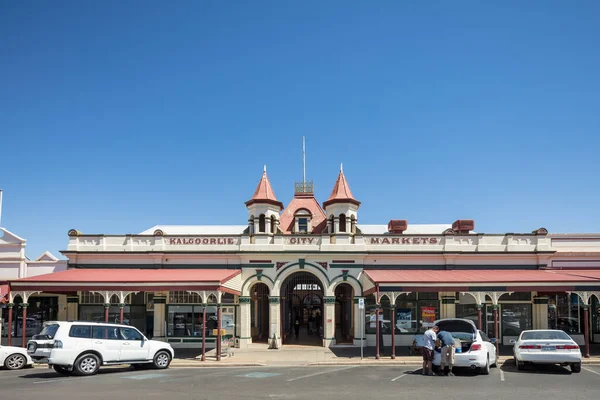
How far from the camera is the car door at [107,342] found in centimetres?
1712

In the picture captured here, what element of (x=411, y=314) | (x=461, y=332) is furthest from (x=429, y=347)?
(x=411, y=314)

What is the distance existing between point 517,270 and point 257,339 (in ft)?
44.3

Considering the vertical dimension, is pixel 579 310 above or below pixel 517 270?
below

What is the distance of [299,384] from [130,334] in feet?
20.6

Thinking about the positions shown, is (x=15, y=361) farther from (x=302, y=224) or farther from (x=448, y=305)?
(x=448, y=305)

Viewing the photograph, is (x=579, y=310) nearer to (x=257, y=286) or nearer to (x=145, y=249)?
(x=257, y=286)

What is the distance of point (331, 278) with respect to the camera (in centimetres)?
2694

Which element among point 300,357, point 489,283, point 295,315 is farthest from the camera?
point 295,315

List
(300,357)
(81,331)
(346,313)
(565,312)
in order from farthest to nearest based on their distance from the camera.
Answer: (346,313), (565,312), (300,357), (81,331)

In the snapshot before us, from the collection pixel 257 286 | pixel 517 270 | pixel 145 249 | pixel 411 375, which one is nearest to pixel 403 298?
pixel 517 270

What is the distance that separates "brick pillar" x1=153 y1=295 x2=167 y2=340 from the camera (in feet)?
87.2

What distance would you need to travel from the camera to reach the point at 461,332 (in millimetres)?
17969

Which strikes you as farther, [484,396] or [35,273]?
[35,273]

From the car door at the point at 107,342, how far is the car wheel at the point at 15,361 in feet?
12.3
